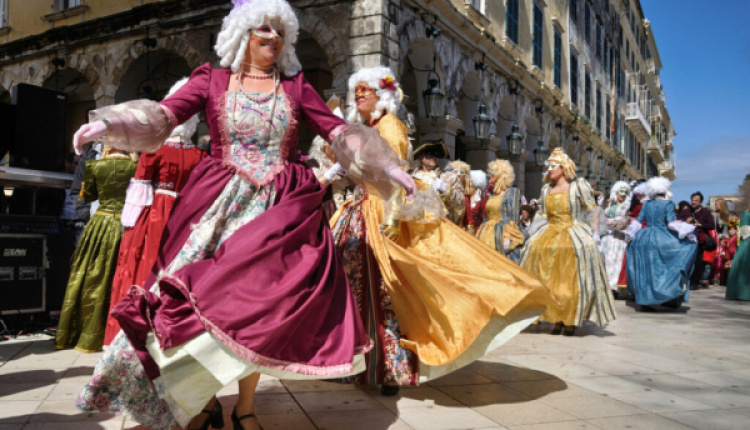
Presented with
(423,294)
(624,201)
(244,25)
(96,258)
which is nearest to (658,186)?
(624,201)

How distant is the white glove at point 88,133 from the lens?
236 centimetres

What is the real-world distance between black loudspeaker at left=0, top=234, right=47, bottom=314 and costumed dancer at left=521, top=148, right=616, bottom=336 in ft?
15.9

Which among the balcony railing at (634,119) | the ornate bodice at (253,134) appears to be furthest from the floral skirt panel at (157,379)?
the balcony railing at (634,119)

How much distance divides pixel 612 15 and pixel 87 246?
35.4 metres

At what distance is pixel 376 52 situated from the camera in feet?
33.6

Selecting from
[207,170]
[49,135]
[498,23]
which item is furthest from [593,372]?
[498,23]

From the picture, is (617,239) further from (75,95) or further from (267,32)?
(75,95)

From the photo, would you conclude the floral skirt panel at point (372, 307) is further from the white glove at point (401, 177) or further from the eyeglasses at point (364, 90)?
the white glove at point (401, 177)

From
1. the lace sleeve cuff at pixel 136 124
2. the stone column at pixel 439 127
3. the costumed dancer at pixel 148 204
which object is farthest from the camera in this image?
the stone column at pixel 439 127

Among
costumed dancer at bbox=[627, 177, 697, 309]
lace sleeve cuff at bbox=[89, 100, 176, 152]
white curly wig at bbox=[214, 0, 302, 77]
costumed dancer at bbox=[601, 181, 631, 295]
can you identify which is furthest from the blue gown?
lace sleeve cuff at bbox=[89, 100, 176, 152]

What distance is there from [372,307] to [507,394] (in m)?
0.99

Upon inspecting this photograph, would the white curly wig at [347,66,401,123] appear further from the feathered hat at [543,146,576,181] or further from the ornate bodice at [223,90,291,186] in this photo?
the feathered hat at [543,146,576,181]

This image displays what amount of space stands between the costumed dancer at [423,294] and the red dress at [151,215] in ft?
5.56

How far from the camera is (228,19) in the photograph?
3033 mm
